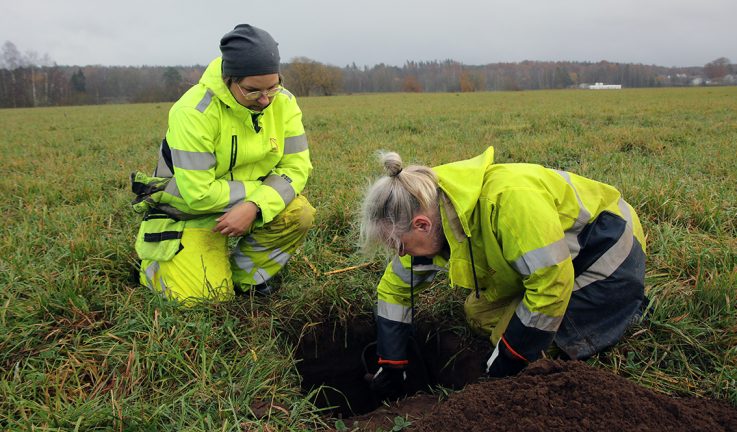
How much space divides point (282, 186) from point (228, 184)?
360 millimetres

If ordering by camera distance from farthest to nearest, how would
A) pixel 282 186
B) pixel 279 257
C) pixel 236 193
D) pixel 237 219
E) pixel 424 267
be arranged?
pixel 279 257, pixel 282 186, pixel 236 193, pixel 237 219, pixel 424 267

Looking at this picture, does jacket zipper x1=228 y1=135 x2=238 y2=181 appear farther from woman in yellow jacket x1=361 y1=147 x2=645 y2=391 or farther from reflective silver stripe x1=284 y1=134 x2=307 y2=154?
woman in yellow jacket x1=361 y1=147 x2=645 y2=391

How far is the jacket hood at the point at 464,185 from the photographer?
2.07m

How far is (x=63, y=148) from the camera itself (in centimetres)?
994

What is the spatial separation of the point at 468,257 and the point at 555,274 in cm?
37

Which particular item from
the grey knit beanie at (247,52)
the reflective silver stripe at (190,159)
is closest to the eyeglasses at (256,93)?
the grey knit beanie at (247,52)

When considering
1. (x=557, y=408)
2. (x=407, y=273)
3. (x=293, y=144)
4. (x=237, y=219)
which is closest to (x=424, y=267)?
(x=407, y=273)

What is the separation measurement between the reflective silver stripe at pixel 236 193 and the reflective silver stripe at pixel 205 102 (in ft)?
1.57

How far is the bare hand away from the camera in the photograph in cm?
302

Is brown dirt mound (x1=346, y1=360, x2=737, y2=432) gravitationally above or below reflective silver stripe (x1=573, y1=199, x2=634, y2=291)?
below

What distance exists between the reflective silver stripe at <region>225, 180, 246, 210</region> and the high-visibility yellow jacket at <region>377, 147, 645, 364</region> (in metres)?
1.36

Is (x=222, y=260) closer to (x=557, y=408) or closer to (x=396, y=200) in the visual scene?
(x=396, y=200)

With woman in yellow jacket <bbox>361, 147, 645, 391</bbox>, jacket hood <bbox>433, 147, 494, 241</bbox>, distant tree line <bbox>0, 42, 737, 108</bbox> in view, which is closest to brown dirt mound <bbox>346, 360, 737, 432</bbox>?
woman in yellow jacket <bbox>361, 147, 645, 391</bbox>

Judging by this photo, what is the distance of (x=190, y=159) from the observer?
2887 millimetres
